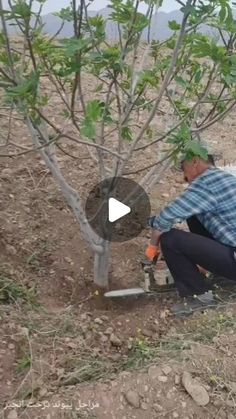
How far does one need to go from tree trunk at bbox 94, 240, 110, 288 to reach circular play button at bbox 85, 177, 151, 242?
0.26 ft

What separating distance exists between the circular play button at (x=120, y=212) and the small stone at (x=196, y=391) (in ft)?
2.78

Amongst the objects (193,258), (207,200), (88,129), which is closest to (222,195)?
(207,200)

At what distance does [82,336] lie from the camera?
96.0 inches

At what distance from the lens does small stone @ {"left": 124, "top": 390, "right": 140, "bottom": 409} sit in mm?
2000

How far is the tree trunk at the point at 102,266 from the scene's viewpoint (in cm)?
265

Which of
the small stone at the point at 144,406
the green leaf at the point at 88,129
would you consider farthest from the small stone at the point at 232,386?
the green leaf at the point at 88,129

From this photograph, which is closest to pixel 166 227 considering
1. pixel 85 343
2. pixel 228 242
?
pixel 228 242

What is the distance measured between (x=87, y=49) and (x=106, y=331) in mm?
1433

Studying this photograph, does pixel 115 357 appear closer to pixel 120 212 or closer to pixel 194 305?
pixel 194 305

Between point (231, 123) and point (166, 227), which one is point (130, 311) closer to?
point (166, 227)

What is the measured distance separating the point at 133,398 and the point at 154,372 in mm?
171


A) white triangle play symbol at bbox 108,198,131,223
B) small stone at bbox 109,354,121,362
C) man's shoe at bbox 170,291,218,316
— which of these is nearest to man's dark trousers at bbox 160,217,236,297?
man's shoe at bbox 170,291,218,316

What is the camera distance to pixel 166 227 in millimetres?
2629

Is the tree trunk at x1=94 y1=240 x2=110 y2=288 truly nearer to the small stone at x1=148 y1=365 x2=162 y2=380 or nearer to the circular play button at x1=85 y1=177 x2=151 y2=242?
the circular play button at x1=85 y1=177 x2=151 y2=242
